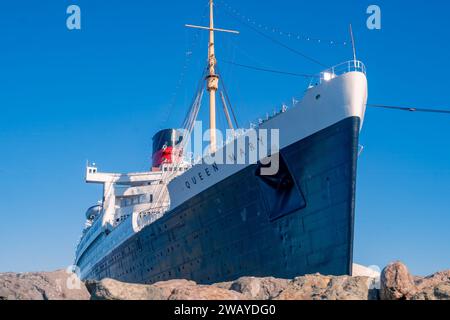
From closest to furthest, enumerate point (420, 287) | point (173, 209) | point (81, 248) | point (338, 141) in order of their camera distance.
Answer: point (420, 287), point (338, 141), point (173, 209), point (81, 248)

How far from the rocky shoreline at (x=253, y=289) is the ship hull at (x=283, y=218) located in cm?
704

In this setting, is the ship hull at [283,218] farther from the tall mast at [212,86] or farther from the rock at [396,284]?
the rock at [396,284]

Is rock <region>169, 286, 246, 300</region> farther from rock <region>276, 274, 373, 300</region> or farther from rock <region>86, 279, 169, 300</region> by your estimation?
rock <region>276, 274, 373, 300</region>

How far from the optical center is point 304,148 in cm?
2034

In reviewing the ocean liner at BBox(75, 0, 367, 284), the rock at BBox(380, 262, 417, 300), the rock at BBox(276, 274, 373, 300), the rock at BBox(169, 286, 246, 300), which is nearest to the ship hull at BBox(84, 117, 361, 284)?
the ocean liner at BBox(75, 0, 367, 284)

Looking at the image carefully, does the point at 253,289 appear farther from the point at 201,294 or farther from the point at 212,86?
Answer: the point at 212,86

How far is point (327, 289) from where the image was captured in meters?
10.1

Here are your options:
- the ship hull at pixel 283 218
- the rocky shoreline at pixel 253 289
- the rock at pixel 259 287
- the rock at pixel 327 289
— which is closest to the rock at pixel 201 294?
the rocky shoreline at pixel 253 289

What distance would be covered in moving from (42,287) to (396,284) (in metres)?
7.15

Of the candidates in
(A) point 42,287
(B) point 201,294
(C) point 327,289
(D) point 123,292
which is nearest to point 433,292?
(C) point 327,289

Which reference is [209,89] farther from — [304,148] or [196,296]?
[196,296]
